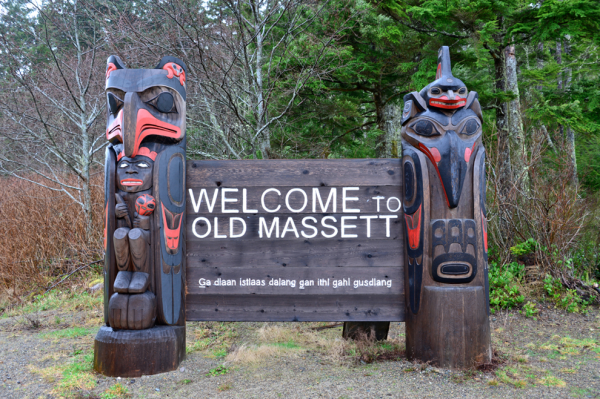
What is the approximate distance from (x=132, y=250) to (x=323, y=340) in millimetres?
2458

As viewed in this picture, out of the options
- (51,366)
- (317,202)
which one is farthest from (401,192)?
(51,366)

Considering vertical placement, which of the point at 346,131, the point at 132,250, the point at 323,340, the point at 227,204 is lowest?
the point at 323,340

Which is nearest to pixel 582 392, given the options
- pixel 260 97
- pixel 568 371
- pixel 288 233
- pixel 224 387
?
pixel 568 371

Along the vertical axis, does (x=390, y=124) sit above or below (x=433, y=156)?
above

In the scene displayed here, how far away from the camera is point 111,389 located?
3.47 metres

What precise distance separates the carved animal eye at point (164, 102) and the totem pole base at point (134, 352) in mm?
2056

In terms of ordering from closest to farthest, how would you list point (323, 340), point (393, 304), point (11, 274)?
point (393, 304) → point (323, 340) → point (11, 274)

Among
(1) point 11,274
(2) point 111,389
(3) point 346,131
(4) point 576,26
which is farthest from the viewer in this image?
(3) point 346,131

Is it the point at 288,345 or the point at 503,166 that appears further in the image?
the point at 503,166

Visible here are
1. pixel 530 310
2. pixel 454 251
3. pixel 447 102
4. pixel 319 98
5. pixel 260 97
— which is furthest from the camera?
pixel 319 98

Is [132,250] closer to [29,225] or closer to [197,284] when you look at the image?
[197,284]

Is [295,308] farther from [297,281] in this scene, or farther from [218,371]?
[218,371]

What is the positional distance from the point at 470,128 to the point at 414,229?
109 cm

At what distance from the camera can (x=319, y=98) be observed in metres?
8.76
